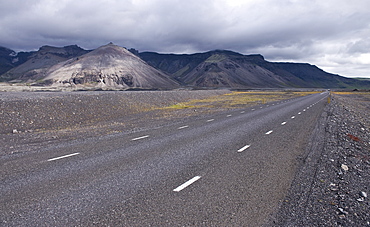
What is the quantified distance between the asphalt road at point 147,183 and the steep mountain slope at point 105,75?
5958 inches

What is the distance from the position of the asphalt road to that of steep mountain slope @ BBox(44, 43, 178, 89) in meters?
151

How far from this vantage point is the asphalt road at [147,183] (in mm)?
5273

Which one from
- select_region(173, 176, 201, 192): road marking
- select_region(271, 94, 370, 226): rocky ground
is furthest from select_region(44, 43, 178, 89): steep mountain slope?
select_region(173, 176, 201, 192): road marking

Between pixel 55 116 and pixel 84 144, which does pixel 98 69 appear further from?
pixel 84 144

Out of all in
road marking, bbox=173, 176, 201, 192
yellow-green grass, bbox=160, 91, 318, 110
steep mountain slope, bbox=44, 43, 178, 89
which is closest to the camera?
road marking, bbox=173, 176, 201, 192

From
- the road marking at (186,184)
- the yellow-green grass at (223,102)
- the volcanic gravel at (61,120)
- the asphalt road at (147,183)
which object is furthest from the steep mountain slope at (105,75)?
the road marking at (186,184)

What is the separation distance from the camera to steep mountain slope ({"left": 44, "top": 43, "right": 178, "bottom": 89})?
159 meters

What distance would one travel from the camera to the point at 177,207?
18.6 ft

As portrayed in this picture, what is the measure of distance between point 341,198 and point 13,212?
6.78 metres

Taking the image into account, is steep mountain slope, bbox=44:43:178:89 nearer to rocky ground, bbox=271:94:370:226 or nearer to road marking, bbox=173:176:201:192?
rocky ground, bbox=271:94:370:226

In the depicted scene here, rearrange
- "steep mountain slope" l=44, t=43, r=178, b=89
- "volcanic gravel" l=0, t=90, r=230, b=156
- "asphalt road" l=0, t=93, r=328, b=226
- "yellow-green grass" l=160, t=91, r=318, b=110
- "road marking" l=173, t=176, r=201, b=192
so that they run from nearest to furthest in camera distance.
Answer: "asphalt road" l=0, t=93, r=328, b=226, "road marking" l=173, t=176, r=201, b=192, "volcanic gravel" l=0, t=90, r=230, b=156, "yellow-green grass" l=160, t=91, r=318, b=110, "steep mountain slope" l=44, t=43, r=178, b=89

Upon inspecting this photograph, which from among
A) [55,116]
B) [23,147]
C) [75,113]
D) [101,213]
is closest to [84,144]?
[23,147]

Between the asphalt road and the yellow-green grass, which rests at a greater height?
the asphalt road

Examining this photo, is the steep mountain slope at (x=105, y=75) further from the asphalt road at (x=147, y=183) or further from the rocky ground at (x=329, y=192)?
the rocky ground at (x=329, y=192)
